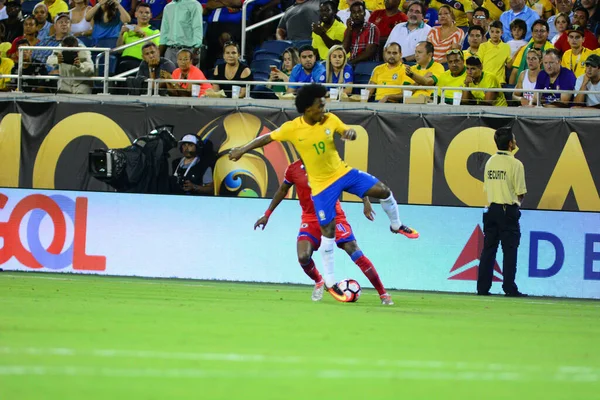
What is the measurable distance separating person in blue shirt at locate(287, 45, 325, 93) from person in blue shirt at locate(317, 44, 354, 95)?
13 centimetres

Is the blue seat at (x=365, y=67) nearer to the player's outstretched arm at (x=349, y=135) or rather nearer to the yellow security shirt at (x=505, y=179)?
the yellow security shirt at (x=505, y=179)

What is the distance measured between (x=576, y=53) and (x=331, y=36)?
4921 mm

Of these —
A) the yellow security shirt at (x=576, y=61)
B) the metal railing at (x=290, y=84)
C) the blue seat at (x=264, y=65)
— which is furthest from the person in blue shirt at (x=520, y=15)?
the blue seat at (x=264, y=65)

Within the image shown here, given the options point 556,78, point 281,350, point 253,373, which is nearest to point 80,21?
point 556,78

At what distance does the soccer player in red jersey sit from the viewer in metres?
12.7

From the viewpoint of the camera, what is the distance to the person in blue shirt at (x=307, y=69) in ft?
66.7

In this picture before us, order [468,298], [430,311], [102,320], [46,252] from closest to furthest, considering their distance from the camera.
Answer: [102,320], [430,311], [468,298], [46,252]

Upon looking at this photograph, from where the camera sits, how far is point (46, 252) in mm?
18703

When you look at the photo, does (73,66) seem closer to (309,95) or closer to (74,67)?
(74,67)

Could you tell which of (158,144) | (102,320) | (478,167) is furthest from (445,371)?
(158,144)

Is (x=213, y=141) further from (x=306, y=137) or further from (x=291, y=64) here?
(x=306, y=137)

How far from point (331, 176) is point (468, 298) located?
4383 millimetres

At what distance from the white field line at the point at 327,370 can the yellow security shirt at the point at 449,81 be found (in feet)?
44.2

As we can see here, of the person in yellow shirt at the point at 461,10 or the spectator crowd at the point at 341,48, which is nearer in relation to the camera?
the spectator crowd at the point at 341,48
